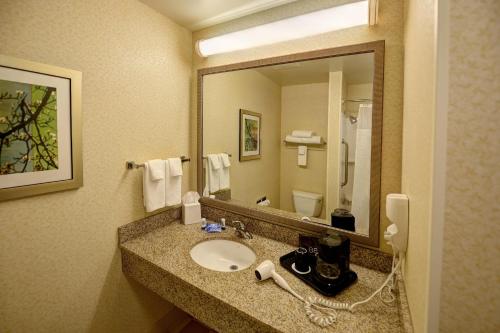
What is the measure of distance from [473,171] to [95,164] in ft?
4.77

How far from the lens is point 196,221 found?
1.65 m

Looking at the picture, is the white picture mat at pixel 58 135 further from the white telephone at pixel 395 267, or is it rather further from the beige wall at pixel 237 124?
the white telephone at pixel 395 267

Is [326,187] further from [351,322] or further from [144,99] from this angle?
[144,99]

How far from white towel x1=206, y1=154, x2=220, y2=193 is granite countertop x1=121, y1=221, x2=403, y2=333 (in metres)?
0.42

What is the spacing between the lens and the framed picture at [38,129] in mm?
917

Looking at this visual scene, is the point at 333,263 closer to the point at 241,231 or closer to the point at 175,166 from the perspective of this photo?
the point at 241,231

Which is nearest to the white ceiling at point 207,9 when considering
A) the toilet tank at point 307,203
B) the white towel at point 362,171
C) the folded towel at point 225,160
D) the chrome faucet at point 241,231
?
the white towel at point 362,171

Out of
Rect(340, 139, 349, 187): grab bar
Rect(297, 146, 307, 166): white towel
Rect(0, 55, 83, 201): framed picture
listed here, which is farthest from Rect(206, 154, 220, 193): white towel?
Rect(340, 139, 349, 187): grab bar

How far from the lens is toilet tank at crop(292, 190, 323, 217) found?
1283 mm

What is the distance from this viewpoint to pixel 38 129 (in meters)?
1.00

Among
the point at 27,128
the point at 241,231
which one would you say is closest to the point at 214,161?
the point at 241,231

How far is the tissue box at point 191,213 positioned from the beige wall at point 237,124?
279 millimetres

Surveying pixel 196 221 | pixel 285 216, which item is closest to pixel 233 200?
pixel 196 221

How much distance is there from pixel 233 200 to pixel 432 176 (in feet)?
4.27
